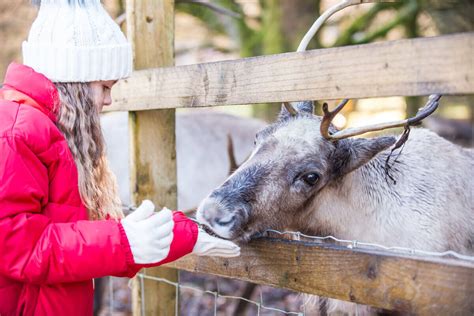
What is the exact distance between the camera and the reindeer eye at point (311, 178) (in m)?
2.80

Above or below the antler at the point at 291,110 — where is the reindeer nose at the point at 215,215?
below

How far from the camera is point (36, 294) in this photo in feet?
7.01

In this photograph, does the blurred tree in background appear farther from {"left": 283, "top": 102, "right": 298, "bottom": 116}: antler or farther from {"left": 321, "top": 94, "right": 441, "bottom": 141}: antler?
{"left": 321, "top": 94, "right": 441, "bottom": 141}: antler

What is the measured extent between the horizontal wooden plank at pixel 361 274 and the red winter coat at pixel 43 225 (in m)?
0.45

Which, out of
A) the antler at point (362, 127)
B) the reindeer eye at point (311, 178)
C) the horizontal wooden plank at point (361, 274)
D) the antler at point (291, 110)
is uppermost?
the antler at point (291, 110)

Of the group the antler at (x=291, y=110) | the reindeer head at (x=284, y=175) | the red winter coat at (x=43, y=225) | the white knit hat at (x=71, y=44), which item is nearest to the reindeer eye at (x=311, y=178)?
the reindeer head at (x=284, y=175)

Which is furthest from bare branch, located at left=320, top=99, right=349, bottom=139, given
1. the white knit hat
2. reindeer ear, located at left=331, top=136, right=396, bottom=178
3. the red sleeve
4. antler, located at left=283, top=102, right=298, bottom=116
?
the red sleeve

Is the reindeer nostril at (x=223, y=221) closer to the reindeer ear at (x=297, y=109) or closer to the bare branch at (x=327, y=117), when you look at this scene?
the bare branch at (x=327, y=117)

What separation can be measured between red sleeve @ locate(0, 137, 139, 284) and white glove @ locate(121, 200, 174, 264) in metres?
0.03

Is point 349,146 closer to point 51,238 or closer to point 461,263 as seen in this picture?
point 461,263

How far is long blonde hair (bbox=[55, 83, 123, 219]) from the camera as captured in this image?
2.23 m

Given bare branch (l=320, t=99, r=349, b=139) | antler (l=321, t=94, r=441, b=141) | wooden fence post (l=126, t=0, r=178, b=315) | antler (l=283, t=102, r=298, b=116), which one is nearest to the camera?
antler (l=321, t=94, r=441, b=141)

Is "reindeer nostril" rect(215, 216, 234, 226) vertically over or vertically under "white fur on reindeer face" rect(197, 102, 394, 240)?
Answer: under

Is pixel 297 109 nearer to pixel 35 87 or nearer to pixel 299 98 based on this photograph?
pixel 299 98
